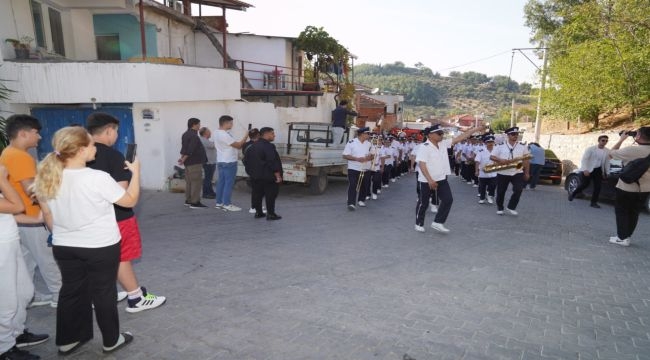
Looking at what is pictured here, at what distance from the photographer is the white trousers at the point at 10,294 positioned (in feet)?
9.45

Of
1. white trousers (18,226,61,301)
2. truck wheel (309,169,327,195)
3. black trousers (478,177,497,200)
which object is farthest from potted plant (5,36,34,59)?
black trousers (478,177,497,200)

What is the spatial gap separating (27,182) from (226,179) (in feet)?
16.7

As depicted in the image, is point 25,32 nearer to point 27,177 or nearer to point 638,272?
point 27,177

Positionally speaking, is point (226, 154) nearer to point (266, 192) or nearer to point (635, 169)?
point (266, 192)

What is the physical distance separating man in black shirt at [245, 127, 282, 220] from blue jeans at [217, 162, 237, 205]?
0.76 metres

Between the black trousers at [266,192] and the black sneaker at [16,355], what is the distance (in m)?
4.83

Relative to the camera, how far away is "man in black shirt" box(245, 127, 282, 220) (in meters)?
7.51

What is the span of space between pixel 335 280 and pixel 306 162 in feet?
18.5

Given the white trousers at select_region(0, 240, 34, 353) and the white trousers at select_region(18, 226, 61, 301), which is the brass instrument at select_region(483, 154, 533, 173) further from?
the white trousers at select_region(0, 240, 34, 353)

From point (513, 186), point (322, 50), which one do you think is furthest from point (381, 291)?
point (322, 50)

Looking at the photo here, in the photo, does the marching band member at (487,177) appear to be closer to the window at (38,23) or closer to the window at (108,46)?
the window at (38,23)

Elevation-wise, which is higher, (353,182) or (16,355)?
(353,182)

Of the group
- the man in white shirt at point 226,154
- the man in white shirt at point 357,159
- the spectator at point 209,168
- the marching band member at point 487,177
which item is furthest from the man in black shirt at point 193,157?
the marching band member at point 487,177

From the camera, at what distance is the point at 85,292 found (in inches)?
121
